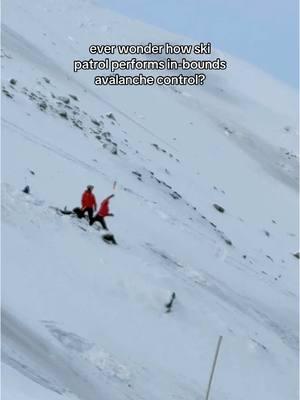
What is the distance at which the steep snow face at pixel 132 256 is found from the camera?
14.3 m

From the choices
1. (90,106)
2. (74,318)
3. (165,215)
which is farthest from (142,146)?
(74,318)

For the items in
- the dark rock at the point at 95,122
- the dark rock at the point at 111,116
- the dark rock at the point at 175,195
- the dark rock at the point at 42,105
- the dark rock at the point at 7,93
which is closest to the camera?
the dark rock at the point at 7,93

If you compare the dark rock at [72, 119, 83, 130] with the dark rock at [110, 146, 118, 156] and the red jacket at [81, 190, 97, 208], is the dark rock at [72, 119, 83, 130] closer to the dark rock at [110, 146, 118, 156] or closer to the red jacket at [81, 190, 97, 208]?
the dark rock at [110, 146, 118, 156]

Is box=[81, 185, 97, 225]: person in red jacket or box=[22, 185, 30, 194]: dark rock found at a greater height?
box=[81, 185, 97, 225]: person in red jacket

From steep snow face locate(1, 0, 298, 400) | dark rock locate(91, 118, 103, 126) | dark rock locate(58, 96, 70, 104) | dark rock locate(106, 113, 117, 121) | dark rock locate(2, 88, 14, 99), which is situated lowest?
steep snow face locate(1, 0, 298, 400)

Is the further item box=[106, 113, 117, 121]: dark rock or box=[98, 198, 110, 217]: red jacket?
box=[106, 113, 117, 121]: dark rock

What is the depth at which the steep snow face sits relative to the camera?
14.3m

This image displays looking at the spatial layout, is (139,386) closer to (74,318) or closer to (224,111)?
(74,318)

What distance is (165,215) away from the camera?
2805cm

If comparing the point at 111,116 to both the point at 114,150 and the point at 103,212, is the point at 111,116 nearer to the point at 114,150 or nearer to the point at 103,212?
the point at 114,150

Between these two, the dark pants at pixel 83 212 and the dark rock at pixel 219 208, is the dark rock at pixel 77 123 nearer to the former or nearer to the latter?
the dark rock at pixel 219 208

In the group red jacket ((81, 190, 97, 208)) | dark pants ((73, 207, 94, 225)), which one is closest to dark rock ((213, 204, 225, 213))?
dark pants ((73, 207, 94, 225))

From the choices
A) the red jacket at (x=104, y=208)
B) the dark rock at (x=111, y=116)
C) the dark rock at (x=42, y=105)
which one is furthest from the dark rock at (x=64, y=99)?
the red jacket at (x=104, y=208)

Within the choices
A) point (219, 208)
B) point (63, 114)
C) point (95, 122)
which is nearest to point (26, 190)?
point (63, 114)
